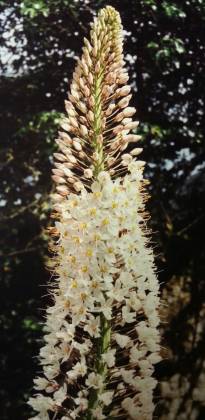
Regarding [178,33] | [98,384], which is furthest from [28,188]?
[98,384]

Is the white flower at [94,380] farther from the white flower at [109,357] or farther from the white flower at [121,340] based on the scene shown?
the white flower at [121,340]

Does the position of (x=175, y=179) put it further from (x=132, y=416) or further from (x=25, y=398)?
(x=132, y=416)

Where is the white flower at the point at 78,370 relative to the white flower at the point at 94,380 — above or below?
above

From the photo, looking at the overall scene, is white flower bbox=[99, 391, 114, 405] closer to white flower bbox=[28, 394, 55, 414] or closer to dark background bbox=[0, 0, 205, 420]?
white flower bbox=[28, 394, 55, 414]

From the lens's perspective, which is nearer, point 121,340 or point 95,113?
point 121,340

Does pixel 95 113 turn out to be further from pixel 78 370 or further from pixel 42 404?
pixel 42 404

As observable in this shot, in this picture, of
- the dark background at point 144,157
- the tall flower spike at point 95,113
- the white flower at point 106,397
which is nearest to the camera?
the white flower at point 106,397

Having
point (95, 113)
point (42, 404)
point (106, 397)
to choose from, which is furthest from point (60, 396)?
point (95, 113)

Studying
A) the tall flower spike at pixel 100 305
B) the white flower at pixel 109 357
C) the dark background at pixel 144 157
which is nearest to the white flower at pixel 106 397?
the tall flower spike at pixel 100 305

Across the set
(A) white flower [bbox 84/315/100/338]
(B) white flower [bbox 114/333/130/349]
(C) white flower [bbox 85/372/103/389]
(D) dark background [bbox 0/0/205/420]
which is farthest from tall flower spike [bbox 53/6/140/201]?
(D) dark background [bbox 0/0/205/420]
